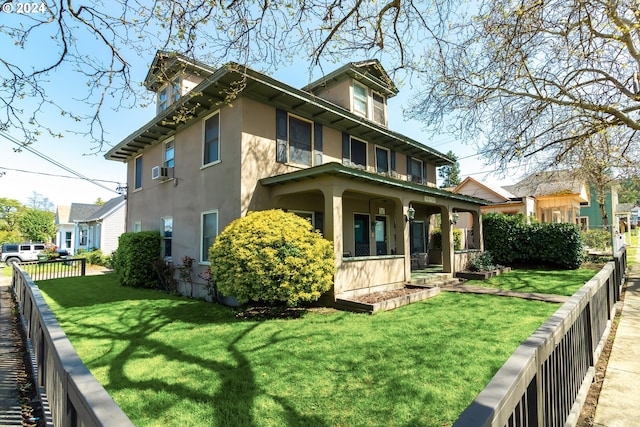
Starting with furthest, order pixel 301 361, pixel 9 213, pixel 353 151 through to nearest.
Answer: pixel 9 213 < pixel 353 151 < pixel 301 361

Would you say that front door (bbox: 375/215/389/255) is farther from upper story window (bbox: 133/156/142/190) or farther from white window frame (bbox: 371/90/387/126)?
upper story window (bbox: 133/156/142/190)

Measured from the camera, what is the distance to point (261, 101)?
955cm

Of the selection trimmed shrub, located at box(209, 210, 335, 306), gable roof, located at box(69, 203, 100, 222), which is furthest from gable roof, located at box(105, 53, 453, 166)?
gable roof, located at box(69, 203, 100, 222)

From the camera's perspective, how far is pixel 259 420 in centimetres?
332

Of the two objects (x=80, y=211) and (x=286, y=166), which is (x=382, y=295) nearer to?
(x=286, y=166)

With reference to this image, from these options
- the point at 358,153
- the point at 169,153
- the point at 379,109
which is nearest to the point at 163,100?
the point at 169,153

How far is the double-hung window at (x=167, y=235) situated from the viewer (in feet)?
40.9

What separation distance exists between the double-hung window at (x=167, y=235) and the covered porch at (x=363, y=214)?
511cm

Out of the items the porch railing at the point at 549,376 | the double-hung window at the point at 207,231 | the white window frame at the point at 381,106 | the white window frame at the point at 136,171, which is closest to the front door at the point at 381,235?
the white window frame at the point at 381,106

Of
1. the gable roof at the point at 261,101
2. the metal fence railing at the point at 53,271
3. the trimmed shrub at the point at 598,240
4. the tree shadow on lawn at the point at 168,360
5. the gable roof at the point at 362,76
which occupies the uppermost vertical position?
the gable roof at the point at 362,76

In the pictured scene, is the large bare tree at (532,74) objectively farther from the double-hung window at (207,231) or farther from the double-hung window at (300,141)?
the double-hung window at (207,231)

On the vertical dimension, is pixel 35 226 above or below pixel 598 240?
above

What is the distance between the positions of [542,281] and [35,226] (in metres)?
55.4

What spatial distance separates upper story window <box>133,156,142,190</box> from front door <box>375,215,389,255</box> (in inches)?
419
